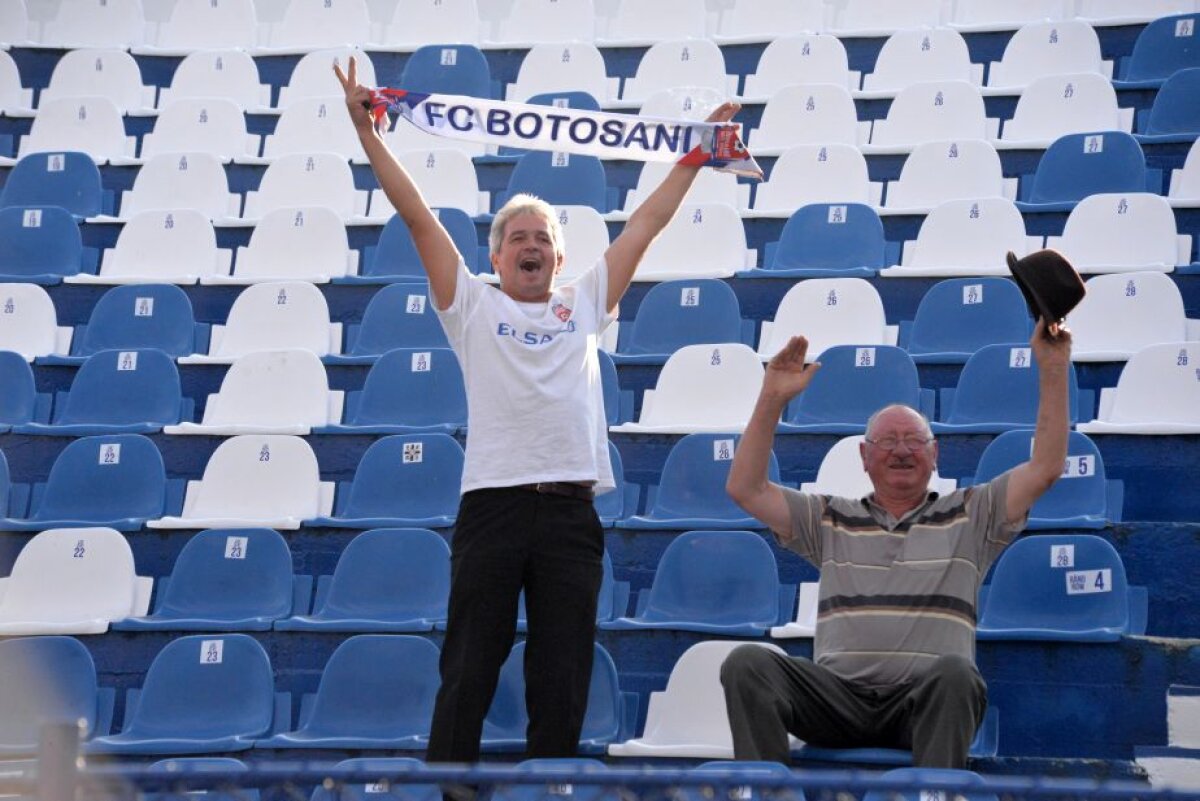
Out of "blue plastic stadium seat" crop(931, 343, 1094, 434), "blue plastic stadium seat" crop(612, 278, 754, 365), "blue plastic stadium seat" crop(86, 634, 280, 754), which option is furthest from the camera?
"blue plastic stadium seat" crop(612, 278, 754, 365)

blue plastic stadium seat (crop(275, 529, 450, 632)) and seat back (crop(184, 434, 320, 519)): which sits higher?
seat back (crop(184, 434, 320, 519))

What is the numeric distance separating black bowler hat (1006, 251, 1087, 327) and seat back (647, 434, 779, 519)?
1585mm

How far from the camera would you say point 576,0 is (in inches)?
347

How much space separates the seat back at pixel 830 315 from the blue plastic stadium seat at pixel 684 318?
17 cm

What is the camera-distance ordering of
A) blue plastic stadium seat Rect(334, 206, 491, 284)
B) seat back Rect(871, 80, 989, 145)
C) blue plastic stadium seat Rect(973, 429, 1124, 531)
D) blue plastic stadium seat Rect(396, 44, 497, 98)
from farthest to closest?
blue plastic stadium seat Rect(396, 44, 497, 98)
seat back Rect(871, 80, 989, 145)
blue plastic stadium seat Rect(334, 206, 491, 284)
blue plastic stadium seat Rect(973, 429, 1124, 531)

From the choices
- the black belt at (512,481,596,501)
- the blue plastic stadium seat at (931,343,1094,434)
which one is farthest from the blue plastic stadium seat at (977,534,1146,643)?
the black belt at (512,481,596,501)

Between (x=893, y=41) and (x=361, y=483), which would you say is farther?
(x=893, y=41)

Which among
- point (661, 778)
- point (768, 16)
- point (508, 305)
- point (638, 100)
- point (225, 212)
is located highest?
point (768, 16)

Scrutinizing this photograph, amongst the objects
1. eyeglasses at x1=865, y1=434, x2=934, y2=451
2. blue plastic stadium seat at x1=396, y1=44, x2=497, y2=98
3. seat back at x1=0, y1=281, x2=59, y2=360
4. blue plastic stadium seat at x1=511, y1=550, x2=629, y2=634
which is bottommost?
blue plastic stadium seat at x1=511, y1=550, x2=629, y2=634

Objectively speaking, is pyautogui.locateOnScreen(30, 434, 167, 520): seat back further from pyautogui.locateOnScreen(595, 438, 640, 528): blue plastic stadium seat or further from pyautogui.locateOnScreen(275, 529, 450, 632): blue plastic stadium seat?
pyautogui.locateOnScreen(595, 438, 640, 528): blue plastic stadium seat

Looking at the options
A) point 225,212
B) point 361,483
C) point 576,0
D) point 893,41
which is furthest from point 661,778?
point 576,0

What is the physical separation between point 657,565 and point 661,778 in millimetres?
3024

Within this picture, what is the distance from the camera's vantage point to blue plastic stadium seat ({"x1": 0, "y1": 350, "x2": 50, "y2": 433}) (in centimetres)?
588

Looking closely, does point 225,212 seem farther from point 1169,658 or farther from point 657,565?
point 1169,658
